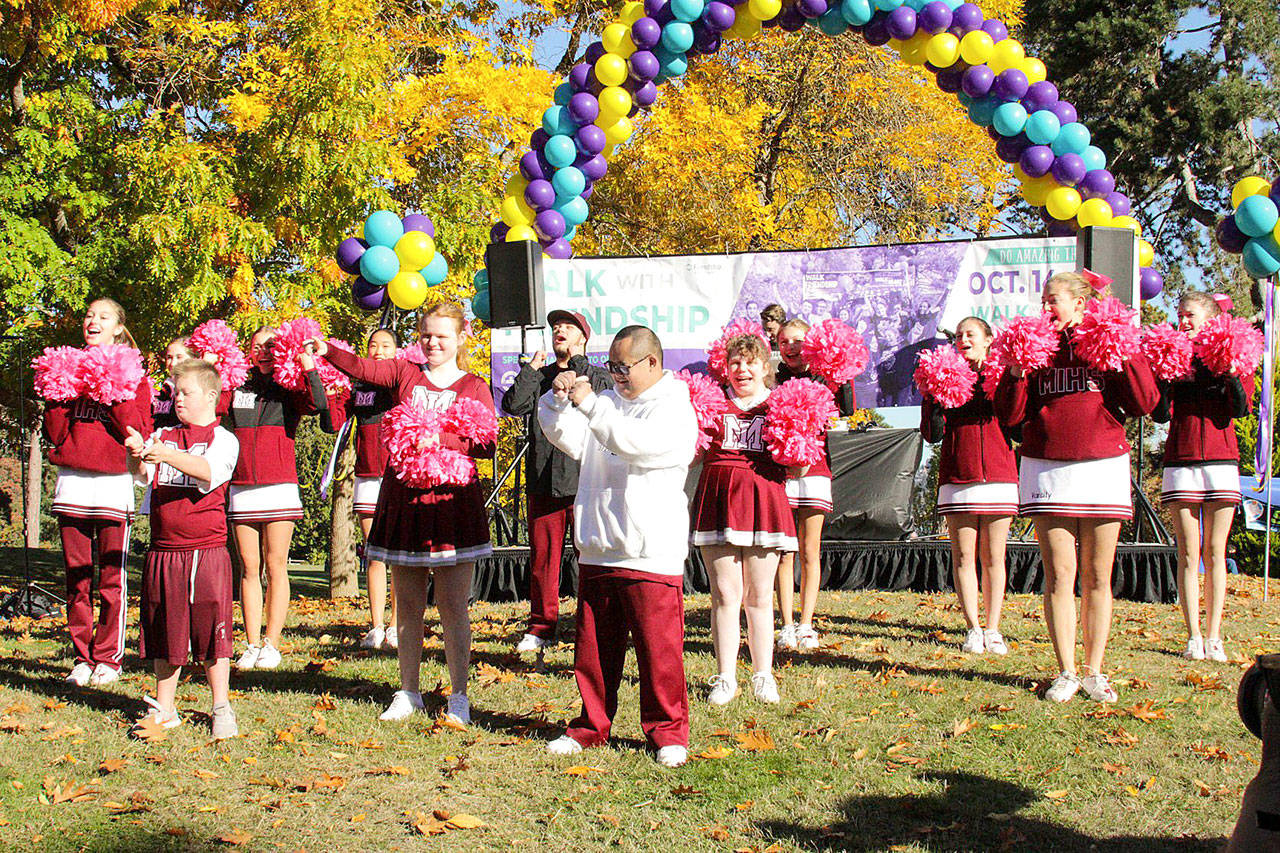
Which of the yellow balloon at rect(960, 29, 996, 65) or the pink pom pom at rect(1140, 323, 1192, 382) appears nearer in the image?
the pink pom pom at rect(1140, 323, 1192, 382)

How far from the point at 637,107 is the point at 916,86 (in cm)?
874

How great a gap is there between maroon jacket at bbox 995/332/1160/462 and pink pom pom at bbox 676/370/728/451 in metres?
1.39

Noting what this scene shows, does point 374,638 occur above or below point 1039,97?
below

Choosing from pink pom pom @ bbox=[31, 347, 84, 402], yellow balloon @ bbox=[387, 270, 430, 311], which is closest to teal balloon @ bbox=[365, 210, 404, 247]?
yellow balloon @ bbox=[387, 270, 430, 311]

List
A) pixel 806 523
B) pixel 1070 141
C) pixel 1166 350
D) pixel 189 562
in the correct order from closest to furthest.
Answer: pixel 189 562 → pixel 1166 350 → pixel 806 523 → pixel 1070 141

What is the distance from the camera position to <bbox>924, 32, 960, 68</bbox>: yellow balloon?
9.15 meters

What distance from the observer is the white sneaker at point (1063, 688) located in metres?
5.32

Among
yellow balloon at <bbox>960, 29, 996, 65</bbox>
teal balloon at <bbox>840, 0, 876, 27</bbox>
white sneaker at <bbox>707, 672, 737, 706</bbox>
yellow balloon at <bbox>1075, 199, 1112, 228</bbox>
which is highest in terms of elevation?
teal balloon at <bbox>840, 0, 876, 27</bbox>

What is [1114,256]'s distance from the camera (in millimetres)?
8961

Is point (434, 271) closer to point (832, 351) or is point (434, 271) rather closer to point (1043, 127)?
point (832, 351)

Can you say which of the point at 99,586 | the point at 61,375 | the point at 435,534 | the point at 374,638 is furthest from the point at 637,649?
the point at 61,375

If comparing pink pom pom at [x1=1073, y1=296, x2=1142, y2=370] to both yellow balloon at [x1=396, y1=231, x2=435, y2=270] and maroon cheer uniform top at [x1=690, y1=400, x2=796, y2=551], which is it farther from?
yellow balloon at [x1=396, y1=231, x2=435, y2=270]

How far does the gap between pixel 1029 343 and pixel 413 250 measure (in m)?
5.15

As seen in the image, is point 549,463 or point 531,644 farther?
point 531,644
